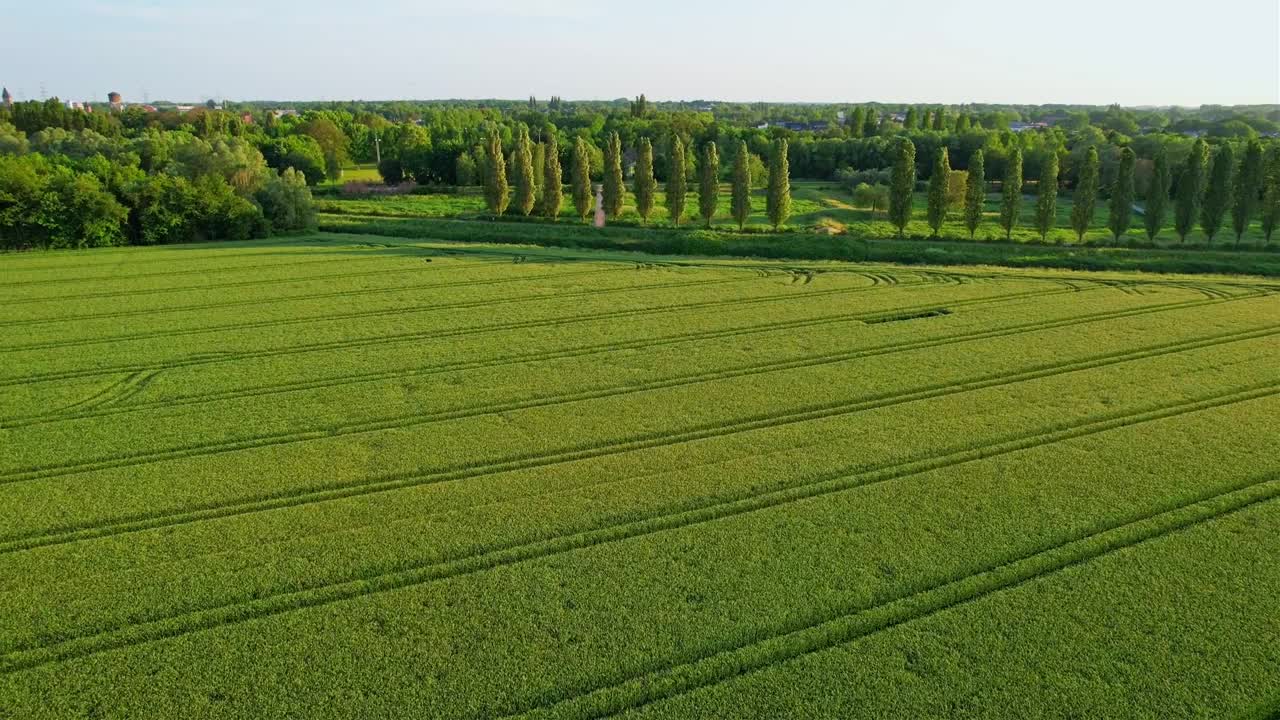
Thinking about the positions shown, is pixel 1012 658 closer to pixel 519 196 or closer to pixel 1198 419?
pixel 1198 419

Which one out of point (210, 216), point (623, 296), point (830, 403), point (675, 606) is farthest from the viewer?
point (210, 216)

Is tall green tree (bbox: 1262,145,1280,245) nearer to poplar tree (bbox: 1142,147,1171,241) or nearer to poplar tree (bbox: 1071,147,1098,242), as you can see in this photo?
poplar tree (bbox: 1142,147,1171,241)

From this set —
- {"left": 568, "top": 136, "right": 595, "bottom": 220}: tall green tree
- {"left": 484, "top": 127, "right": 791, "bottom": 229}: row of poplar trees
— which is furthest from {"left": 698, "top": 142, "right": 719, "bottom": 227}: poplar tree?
{"left": 568, "top": 136, "right": 595, "bottom": 220}: tall green tree

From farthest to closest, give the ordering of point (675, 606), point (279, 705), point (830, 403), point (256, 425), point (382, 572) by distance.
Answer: point (830, 403) → point (256, 425) → point (382, 572) → point (675, 606) → point (279, 705)

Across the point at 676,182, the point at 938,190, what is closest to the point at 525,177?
the point at 676,182

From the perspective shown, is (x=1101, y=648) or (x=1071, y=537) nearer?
(x=1101, y=648)

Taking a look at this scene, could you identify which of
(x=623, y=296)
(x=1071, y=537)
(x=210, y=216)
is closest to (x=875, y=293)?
(x=623, y=296)
